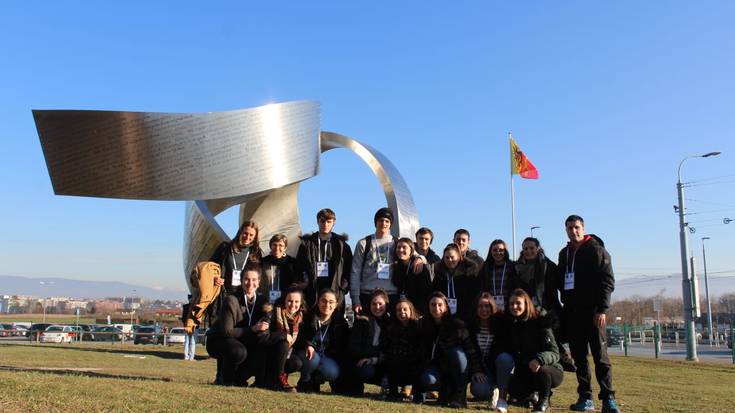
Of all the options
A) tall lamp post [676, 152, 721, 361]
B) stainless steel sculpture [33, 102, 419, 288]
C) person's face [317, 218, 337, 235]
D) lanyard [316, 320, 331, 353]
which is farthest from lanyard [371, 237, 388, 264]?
tall lamp post [676, 152, 721, 361]

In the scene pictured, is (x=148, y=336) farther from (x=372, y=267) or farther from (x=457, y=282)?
(x=457, y=282)

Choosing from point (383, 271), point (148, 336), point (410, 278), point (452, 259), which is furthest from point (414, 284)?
point (148, 336)

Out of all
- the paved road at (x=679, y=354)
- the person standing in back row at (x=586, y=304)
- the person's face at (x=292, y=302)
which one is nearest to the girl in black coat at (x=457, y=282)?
the person standing in back row at (x=586, y=304)

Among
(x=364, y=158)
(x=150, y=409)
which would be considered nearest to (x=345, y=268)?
(x=150, y=409)

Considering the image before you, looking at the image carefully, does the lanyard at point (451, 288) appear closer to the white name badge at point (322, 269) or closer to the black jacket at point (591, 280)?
the black jacket at point (591, 280)

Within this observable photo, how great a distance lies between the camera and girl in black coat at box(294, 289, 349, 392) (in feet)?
17.6

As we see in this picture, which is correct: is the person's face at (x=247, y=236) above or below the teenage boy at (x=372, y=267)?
above

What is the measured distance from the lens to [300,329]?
5578 millimetres

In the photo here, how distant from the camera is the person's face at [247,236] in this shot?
20.2ft

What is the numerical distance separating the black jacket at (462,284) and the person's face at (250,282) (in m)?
1.64

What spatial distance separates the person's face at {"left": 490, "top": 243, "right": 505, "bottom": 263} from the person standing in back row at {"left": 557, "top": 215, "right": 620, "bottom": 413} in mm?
576

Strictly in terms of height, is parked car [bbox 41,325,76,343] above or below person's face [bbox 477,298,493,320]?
below

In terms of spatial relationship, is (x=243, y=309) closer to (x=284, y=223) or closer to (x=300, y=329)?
(x=300, y=329)

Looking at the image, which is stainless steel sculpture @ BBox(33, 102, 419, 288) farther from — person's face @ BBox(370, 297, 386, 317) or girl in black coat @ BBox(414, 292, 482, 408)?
girl in black coat @ BBox(414, 292, 482, 408)
